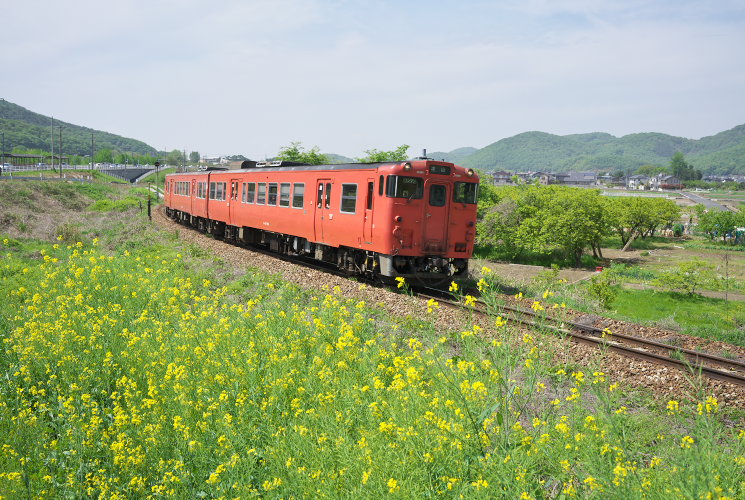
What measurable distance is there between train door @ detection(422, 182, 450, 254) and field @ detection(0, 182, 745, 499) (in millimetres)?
4328

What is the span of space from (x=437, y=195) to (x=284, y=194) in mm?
5565

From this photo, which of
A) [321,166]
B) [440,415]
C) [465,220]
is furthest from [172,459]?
[321,166]

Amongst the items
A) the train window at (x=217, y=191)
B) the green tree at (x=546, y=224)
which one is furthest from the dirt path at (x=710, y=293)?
the train window at (x=217, y=191)

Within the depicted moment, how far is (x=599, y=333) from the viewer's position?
8.94 m

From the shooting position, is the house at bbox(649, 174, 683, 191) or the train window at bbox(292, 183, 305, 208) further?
the house at bbox(649, 174, 683, 191)

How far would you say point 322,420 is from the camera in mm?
4500

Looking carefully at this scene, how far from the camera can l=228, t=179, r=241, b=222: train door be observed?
19486 mm

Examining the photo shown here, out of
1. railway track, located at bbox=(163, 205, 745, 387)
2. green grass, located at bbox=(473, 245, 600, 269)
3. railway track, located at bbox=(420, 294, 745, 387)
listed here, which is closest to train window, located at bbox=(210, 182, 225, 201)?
railway track, located at bbox=(163, 205, 745, 387)

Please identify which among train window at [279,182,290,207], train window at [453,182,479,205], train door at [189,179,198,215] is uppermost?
train window at [453,182,479,205]

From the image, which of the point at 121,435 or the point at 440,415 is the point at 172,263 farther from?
the point at 440,415

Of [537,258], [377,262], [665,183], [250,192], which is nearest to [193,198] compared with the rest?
[250,192]

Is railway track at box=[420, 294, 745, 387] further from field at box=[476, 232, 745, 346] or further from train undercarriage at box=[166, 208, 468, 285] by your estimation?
train undercarriage at box=[166, 208, 468, 285]

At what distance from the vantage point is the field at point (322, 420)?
3.48m

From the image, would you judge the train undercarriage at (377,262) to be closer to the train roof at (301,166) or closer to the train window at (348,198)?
the train window at (348,198)
